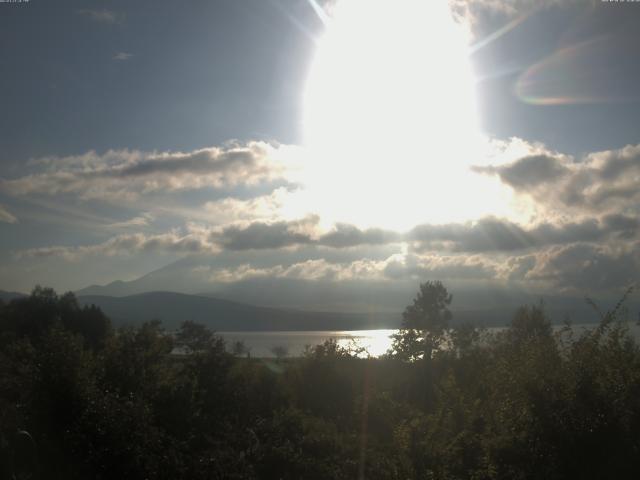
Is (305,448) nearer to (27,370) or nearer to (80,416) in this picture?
(80,416)

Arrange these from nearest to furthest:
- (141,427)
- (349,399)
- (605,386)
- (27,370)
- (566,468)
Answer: (566,468) < (605,386) < (141,427) < (27,370) < (349,399)

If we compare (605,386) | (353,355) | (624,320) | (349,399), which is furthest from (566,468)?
(353,355)

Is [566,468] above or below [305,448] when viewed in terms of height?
above

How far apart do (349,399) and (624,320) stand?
66.7 ft

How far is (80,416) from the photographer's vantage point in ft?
44.0

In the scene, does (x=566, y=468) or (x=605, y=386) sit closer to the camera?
(x=566, y=468)

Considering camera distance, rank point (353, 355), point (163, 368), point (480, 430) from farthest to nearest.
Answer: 1. point (353, 355)
2. point (163, 368)
3. point (480, 430)

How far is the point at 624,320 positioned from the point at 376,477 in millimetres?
6922

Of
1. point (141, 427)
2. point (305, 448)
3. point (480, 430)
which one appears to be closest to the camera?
point (480, 430)

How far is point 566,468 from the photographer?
33.2 feet

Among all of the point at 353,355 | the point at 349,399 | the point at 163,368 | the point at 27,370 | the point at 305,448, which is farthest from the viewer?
the point at 353,355

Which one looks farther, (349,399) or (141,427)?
(349,399)

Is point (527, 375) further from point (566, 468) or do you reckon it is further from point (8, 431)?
point (8, 431)

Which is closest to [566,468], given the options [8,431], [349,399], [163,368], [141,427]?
[141,427]
